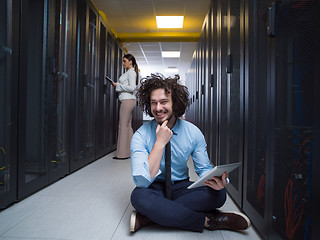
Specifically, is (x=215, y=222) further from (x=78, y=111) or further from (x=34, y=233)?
(x=78, y=111)

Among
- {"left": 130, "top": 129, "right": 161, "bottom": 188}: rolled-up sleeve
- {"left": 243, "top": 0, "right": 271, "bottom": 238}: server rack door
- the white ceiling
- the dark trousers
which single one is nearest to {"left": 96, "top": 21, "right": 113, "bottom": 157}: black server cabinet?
the white ceiling

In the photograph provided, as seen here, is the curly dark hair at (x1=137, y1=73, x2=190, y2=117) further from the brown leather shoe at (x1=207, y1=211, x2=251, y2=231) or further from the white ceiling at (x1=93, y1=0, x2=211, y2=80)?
the white ceiling at (x1=93, y1=0, x2=211, y2=80)

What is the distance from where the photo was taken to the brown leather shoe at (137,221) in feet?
4.13

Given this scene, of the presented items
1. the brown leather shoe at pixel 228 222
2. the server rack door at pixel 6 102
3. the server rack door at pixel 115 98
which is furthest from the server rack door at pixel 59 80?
the server rack door at pixel 115 98

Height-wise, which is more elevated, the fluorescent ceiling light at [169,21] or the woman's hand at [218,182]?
the fluorescent ceiling light at [169,21]

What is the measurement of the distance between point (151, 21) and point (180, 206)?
175 inches

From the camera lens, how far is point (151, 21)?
4.92 metres

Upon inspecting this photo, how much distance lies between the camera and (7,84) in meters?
1.55

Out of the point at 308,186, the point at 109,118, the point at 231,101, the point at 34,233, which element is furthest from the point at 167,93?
the point at 109,118

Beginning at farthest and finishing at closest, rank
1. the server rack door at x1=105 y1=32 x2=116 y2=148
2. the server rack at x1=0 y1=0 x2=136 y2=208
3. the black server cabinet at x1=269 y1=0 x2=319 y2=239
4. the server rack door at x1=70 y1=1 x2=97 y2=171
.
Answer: the server rack door at x1=105 y1=32 x2=116 y2=148 < the server rack door at x1=70 y1=1 x2=97 y2=171 < the server rack at x1=0 y1=0 x2=136 y2=208 < the black server cabinet at x1=269 y1=0 x2=319 y2=239

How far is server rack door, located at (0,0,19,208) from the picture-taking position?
1534 mm

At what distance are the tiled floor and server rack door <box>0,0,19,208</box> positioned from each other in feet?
0.59

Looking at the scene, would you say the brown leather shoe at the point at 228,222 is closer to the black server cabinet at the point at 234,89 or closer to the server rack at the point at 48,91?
the black server cabinet at the point at 234,89

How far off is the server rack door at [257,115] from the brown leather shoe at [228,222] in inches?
3.3
